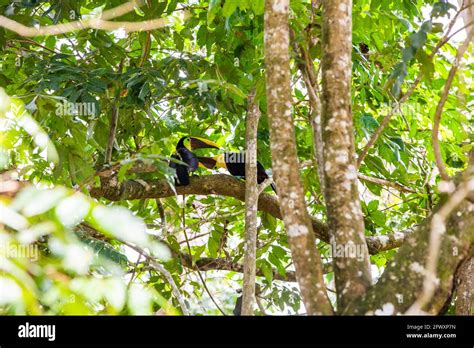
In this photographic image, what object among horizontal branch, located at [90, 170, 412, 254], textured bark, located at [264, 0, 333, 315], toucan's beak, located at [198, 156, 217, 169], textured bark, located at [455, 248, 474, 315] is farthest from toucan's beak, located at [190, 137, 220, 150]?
textured bark, located at [264, 0, 333, 315]

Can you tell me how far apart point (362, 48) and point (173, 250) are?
5.52 ft

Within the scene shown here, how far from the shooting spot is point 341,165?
1.61m

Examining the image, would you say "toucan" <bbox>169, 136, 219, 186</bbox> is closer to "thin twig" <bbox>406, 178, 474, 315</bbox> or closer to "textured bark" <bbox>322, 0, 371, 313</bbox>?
"textured bark" <bbox>322, 0, 371, 313</bbox>

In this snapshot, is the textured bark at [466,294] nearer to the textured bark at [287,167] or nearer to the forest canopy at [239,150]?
the forest canopy at [239,150]

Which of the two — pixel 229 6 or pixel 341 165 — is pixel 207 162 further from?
pixel 341 165

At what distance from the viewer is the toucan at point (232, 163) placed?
408 centimetres

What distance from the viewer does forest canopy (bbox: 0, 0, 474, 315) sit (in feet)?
2.90

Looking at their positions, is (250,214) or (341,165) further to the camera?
(250,214)

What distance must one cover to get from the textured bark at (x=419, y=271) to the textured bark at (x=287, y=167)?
0.12 meters

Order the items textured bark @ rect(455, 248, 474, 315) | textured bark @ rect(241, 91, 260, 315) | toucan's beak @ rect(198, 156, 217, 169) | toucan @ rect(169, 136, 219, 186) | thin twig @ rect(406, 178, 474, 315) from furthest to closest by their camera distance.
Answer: toucan's beak @ rect(198, 156, 217, 169) → toucan @ rect(169, 136, 219, 186) → textured bark @ rect(455, 248, 474, 315) → textured bark @ rect(241, 91, 260, 315) → thin twig @ rect(406, 178, 474, 315)

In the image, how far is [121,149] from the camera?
12.4 feet

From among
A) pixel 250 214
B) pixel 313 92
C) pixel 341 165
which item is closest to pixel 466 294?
pixel 250 214

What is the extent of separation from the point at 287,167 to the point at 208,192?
7.27 feet
